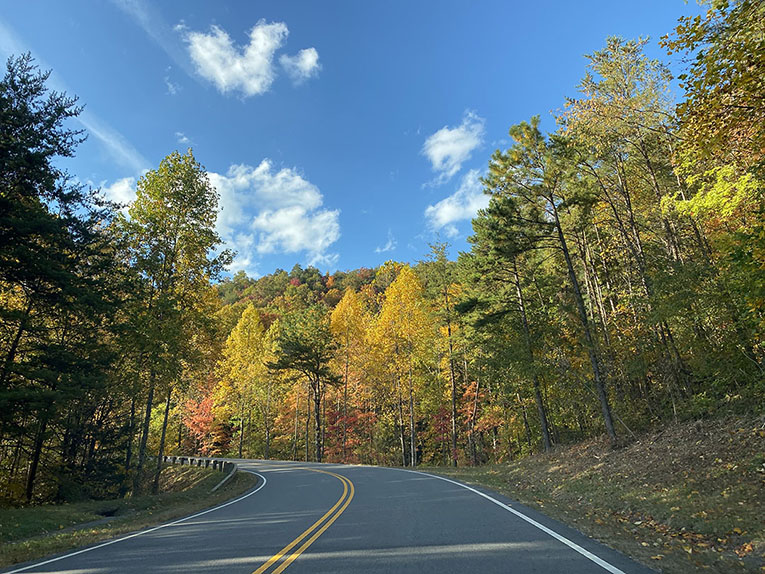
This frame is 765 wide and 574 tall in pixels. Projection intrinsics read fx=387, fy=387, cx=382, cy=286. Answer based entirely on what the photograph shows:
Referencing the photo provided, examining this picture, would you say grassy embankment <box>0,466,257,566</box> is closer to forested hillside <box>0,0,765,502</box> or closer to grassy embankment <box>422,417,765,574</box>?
forested hillside <box>0,0,765,502</box>

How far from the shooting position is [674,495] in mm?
8453

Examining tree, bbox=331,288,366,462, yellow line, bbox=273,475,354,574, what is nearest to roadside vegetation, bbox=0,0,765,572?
yellow line, bbox=273,475,354,574

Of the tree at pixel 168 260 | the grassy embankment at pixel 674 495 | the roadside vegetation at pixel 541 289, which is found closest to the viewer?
the grassy embankment at pixel 674 495

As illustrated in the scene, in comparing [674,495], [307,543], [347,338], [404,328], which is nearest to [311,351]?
[347,338]

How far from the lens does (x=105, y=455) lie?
68.4 ft

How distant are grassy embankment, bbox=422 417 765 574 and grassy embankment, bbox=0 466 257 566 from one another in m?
9.40

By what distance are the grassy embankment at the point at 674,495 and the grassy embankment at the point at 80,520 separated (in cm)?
940

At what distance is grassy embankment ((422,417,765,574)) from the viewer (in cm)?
552

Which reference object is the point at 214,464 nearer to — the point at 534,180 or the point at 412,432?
the point at 412,432

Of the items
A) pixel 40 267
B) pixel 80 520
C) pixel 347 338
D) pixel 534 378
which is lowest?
pixel 80 520

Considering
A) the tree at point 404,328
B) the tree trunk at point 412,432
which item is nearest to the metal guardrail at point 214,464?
the tree trunk at point 412,432

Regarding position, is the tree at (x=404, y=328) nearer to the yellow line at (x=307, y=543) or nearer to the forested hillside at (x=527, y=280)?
the forested hillside at (x=527, y=280)

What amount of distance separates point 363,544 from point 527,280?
18000mm

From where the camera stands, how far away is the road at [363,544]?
4.97 m
